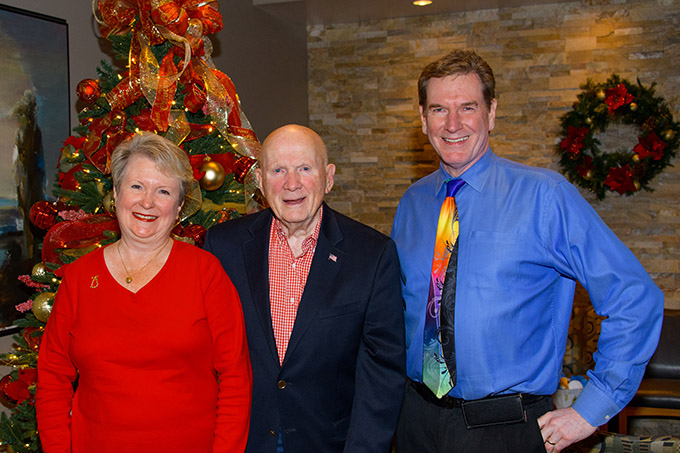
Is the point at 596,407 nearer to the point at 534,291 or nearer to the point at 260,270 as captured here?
the point at 534,291

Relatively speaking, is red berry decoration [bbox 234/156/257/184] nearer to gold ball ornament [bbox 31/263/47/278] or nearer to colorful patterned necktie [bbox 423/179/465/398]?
gold ball ornament [bbox 31/263/47/278]

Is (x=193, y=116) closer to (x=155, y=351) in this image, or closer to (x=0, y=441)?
(x=155, y=351)

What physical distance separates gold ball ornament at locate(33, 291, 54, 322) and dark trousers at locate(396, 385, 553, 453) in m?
1.37

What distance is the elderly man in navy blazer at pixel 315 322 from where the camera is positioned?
5.64 ft

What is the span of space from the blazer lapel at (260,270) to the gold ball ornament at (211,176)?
1.73ft

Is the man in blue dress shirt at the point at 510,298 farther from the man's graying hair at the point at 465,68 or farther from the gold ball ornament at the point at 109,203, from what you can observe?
the gold ball ornament at the point at 109,203

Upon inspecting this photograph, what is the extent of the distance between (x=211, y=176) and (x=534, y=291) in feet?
4.29

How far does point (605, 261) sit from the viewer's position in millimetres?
1636

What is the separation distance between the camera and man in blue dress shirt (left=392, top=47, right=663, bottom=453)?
1625mm

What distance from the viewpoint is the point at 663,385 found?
3883 mm

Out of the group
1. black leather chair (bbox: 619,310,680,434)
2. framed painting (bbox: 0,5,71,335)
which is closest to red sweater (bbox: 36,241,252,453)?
framed painting (bbox: 0,5,71,335)

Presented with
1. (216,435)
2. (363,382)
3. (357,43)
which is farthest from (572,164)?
(216,435)

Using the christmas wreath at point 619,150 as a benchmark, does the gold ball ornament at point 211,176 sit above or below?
below

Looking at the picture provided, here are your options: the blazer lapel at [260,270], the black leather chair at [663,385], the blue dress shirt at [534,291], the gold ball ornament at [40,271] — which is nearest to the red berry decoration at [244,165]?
the blazer lapel at [260,270]
